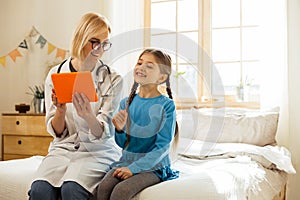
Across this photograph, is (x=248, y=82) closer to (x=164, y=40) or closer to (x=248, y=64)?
(x=248, y=64)

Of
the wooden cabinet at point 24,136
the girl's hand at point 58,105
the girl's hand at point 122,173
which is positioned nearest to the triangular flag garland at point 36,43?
the wooden cabinet at point 24,136

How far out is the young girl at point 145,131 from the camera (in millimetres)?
1559

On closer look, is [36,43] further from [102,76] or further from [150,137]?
[150,137]

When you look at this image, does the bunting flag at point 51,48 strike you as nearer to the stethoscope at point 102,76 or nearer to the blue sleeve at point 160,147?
the stethoscope at point 102,76

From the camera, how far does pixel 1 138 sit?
4.07m

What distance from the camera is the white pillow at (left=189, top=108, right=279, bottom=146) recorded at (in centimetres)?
284

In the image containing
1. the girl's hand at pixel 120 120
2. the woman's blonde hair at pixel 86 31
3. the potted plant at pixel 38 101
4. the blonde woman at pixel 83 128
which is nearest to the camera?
the blonde woman at pixel 83 128

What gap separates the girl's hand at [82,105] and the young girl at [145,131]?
0.12 m

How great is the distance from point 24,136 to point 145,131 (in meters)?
2.26

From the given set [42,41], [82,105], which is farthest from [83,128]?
[42,41]

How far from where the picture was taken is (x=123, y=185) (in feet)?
4.90

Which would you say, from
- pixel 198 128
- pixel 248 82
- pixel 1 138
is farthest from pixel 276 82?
pixel 1 138

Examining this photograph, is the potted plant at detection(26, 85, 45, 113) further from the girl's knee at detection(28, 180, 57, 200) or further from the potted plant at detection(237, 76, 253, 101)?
the girl's knee at detection(28, 180, 57, 200)

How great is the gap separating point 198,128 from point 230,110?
1.40 ft
